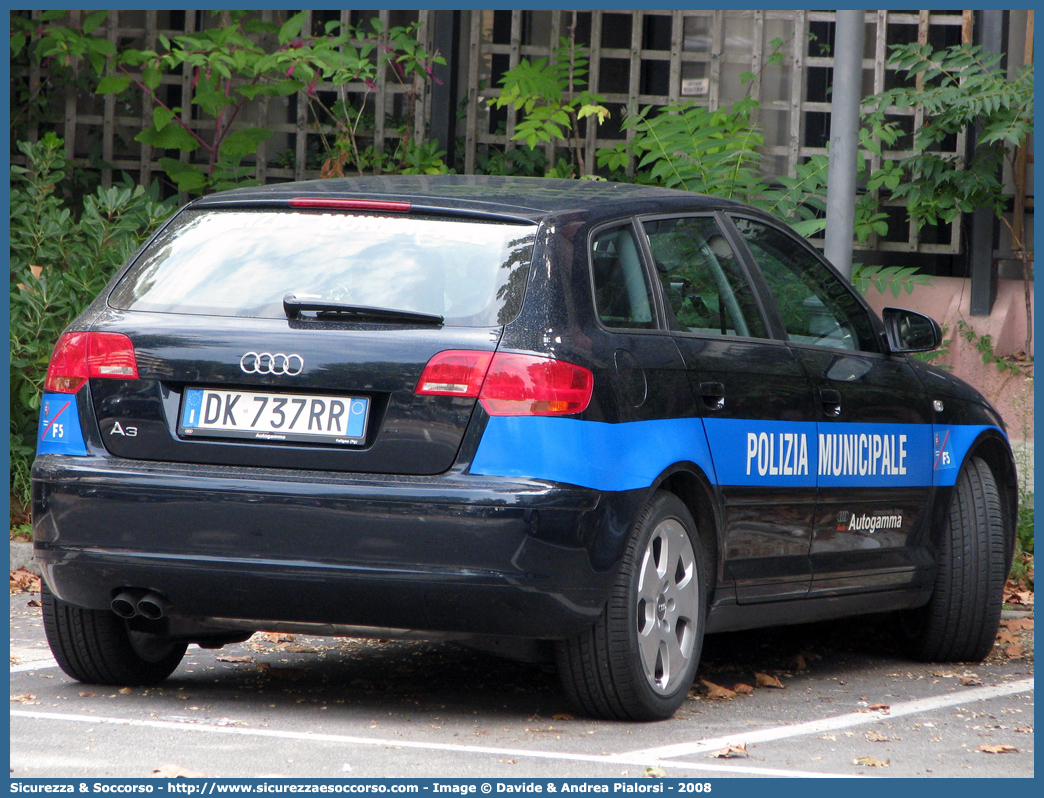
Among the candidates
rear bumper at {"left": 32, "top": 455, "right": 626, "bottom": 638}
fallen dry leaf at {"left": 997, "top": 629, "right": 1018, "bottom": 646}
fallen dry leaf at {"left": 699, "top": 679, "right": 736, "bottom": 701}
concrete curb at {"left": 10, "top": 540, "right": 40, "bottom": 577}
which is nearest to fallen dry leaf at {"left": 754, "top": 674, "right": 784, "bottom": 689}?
fallen dry leaf at {"left": 699, "top": 679, "right": 736, "bottom": 701}

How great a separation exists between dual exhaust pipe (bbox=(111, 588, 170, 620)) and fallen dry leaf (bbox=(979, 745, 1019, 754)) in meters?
2.37

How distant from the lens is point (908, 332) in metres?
6.12

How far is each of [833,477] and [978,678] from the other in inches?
41.6

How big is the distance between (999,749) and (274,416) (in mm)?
2283

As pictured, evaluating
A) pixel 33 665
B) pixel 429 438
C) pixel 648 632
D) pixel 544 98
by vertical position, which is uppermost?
pixel 544 98

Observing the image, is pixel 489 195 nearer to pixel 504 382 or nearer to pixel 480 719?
pixel 504 382

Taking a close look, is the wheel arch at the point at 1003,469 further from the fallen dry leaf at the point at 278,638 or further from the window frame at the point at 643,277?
the fallen dry leaf at the point at 278,638

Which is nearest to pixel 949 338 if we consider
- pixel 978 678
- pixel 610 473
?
pixel 978 678

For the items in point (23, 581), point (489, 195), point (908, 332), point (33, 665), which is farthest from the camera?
point (23, 581)

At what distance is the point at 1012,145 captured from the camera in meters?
10.6

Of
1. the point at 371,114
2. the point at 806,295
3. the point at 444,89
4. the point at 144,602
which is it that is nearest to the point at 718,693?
the point at 806,295

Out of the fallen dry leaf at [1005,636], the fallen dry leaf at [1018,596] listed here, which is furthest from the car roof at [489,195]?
the fallen dry leaf at [1018,596]

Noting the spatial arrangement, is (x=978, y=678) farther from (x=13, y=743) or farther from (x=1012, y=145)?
(x=1012, y=145)

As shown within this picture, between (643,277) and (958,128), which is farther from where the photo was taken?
(958,128)
